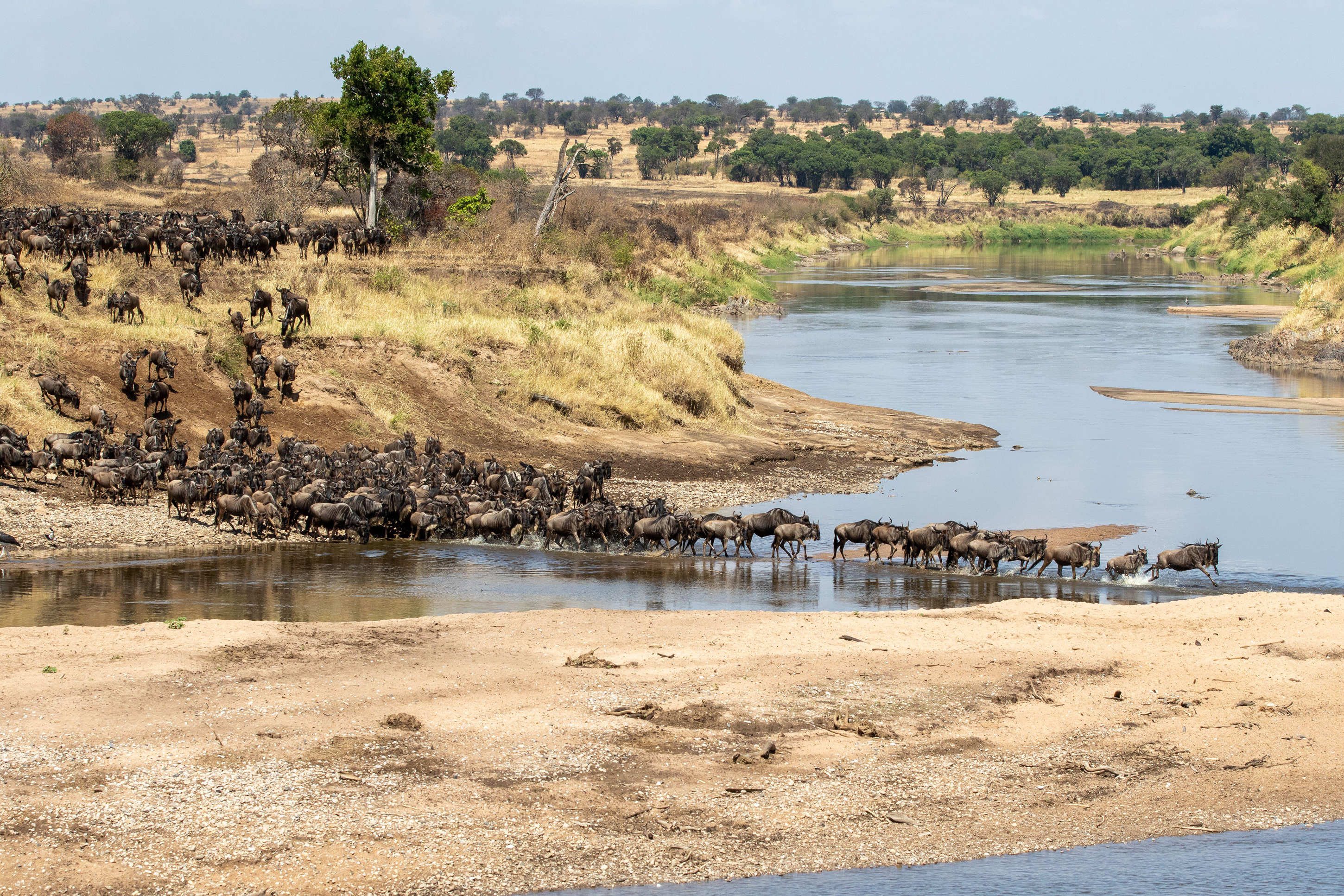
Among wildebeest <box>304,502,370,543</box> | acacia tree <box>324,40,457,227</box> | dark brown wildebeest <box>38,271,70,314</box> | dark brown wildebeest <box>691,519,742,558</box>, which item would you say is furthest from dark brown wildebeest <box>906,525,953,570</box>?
acacia tree <box>324,40,457,227</box>

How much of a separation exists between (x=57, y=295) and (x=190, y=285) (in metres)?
2.74

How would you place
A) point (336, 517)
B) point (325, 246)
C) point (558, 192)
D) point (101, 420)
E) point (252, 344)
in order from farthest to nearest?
point (558, 192)
point (325, 246)
point (252, 344)
point (101, 420)
point (336, 517)

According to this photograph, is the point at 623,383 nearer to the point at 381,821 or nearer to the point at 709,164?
the point at 381,821

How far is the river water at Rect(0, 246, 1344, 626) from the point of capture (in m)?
17.0

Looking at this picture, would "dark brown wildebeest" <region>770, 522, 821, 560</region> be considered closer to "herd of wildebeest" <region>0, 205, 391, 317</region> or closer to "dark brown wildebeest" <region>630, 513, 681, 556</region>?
"dark brown wildebeest" <region>630, 513, 681, 556</region>

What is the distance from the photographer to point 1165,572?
2005 centimetres

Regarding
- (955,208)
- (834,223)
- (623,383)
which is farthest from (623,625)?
(955,208)

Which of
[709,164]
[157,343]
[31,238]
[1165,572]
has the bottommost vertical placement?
[1165,572]

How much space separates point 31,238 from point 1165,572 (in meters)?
23.0

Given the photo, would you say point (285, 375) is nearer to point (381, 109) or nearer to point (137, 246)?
point (137, 246)

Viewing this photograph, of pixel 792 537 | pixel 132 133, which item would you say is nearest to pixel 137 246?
pixel 792 537

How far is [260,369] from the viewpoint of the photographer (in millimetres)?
25703

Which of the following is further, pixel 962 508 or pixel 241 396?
pixel 962 508

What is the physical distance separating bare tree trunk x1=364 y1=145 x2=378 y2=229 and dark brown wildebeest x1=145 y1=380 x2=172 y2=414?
1426 centimetres
